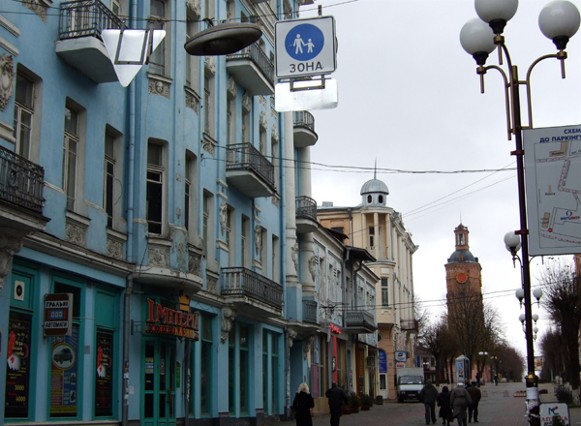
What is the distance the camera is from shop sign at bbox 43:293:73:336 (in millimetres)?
17141

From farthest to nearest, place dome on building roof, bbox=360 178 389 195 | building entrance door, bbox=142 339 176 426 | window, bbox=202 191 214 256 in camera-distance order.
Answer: dome on building roof, bbox=360 178 389 195, window, bbox=202 191 214 256, building entrance door, bbox=142 339 176 426

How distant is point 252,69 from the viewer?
29469 millimetres

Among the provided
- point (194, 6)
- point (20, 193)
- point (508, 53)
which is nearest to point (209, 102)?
point (194, 6)

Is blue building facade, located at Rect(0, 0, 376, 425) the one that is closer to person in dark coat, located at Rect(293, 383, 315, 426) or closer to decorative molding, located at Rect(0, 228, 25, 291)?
decorative molding, located at Rect(0, 228, 25, 291)

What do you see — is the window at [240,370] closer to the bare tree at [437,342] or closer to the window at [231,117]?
the window at [231,117]

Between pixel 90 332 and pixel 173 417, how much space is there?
15.2 feet

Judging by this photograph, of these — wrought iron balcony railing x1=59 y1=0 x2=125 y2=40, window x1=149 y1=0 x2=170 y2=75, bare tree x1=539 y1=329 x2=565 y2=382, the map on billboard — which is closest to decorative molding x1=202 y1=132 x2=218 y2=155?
window x1=149 y1=0 x2=170 y2=75

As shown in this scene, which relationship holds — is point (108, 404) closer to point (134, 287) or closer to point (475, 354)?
point (134, 287)

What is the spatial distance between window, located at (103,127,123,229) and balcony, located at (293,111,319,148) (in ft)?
60.4

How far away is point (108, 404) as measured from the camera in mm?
20094

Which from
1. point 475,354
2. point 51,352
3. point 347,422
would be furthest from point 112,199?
point 475,354

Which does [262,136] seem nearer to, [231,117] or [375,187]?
[231,117]

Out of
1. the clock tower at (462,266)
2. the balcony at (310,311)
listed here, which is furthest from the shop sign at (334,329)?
the clock tower at (462,266)

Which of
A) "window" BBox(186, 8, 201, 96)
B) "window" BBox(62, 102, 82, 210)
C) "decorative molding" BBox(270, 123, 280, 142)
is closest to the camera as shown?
"window" BBox(62, 102, 82, 210)
